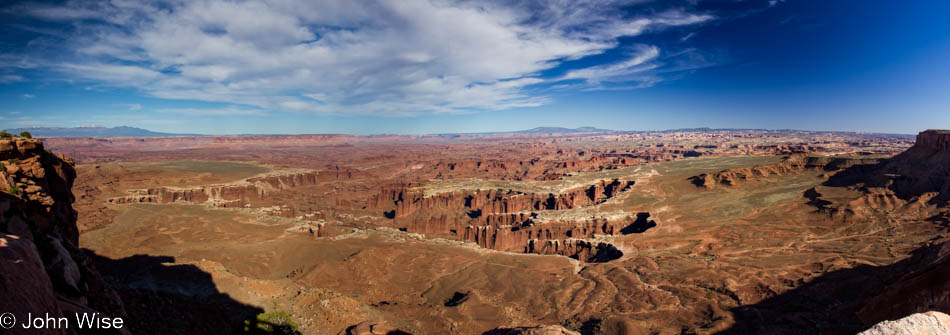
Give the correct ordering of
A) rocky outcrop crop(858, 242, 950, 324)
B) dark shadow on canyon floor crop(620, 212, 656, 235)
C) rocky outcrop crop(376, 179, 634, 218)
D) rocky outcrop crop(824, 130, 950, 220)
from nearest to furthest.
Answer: rocky outcrop crop(858, 242, 950, 324), rocky outcrop crop(824, 130, 950, 220), dark shadow on canyon floor crop(620, 212, 656, 235), rocky outcrop crop(376, 179, 634, 218)

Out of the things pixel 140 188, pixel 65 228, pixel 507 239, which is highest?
pixel 65 228

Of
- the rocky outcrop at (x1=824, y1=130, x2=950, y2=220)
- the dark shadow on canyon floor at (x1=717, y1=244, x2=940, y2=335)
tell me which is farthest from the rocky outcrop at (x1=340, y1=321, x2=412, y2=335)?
the rocky outcrop at (x1=824, y1=130, x2=950, y2=220)

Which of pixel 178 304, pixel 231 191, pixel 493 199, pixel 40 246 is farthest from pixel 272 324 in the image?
pixel 231 191

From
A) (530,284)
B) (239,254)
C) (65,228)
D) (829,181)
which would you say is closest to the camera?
(65,228)

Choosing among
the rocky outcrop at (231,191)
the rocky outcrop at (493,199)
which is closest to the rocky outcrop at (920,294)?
the rocky outcrop at (493,199)

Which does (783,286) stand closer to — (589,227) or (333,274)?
(589,227)

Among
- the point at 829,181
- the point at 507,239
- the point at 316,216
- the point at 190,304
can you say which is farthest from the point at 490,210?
the point at 829,181

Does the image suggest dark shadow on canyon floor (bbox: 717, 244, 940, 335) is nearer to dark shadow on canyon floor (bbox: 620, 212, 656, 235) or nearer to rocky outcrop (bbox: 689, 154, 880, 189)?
dark shadow on canyon floor (bbox: 620, 212, 656, 235)
